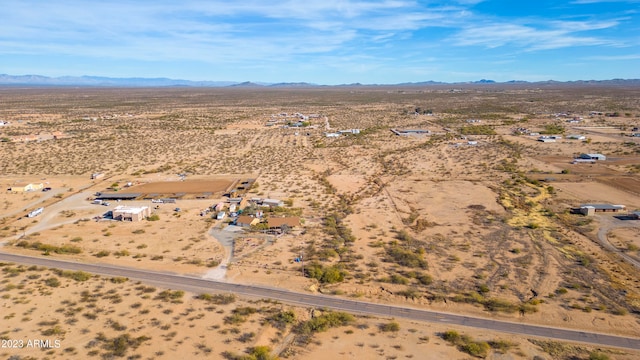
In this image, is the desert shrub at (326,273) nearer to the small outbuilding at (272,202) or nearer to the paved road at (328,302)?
the paved road at (328,302)

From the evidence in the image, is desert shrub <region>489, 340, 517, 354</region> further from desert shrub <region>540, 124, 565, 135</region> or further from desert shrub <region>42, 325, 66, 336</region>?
desert shrub <region>540, 124, 565, 135</region>

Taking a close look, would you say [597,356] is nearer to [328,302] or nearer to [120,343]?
[328,302]

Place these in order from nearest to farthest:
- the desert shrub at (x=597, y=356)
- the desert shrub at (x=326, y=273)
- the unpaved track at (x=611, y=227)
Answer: the desert shrub at (x=597, y=356) < the desert shrub at (x=326, y=273) < the unpaved track at (x=611, y=227)

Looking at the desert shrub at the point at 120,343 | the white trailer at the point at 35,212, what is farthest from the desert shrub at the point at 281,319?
the white trailer at the point at 35,212

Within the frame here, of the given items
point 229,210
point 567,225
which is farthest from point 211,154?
point 567,225

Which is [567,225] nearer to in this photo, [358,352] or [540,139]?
[358,352]

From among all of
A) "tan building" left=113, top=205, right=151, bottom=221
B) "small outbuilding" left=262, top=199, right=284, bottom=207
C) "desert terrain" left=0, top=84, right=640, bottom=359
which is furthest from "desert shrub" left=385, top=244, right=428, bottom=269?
"tan building" left=113, top=205, right=151, bottom=221
